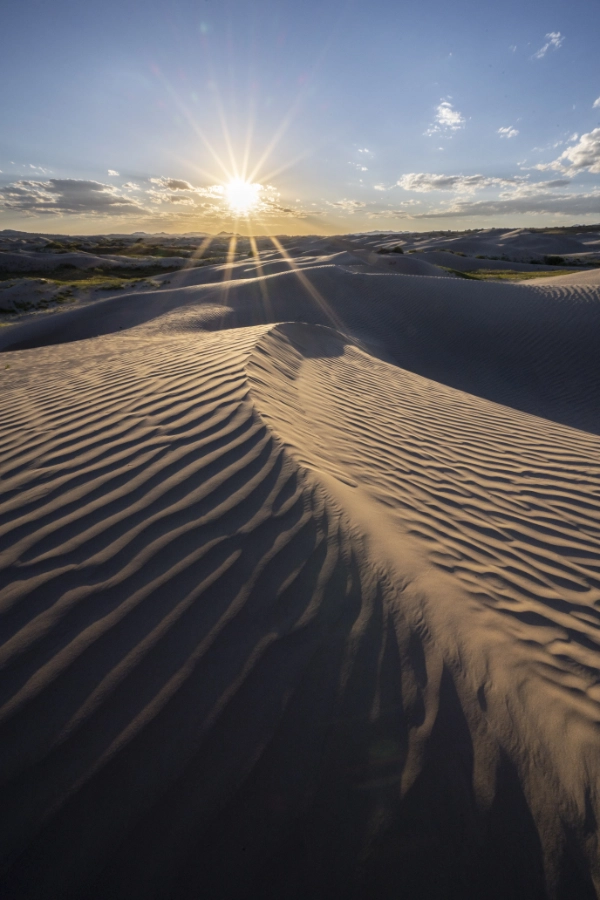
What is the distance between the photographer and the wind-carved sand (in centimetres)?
127

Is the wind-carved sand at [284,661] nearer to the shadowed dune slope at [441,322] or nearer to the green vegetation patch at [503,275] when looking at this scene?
the shadowed dune slope at [441,322]

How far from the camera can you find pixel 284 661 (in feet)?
5.52

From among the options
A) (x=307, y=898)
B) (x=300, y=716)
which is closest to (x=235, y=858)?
(x=307, y=898)

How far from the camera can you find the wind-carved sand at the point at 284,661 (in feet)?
4.17

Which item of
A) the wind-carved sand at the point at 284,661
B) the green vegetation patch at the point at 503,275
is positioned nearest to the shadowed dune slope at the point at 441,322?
the wind-carved sand at the point at 284,661

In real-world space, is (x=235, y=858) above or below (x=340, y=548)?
below

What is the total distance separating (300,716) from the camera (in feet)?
5.04

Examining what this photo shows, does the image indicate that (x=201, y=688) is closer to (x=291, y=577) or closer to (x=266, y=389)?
(x=291, y=577)

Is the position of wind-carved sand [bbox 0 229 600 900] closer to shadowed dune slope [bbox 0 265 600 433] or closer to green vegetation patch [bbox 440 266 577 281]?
shadowed dune slope [bbox 0 265 600 433]

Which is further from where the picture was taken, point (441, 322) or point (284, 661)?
point (441, 322)

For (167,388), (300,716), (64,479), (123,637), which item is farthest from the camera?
(167,388)

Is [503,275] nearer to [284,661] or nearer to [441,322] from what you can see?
[441,322]

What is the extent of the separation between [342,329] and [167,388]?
8388 millimetres

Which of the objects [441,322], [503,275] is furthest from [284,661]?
[503,275]
